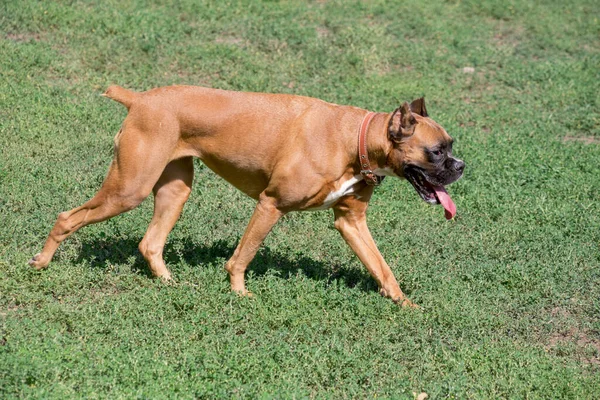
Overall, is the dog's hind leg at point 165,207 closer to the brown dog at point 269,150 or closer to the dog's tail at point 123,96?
the brown dog at point 269,150

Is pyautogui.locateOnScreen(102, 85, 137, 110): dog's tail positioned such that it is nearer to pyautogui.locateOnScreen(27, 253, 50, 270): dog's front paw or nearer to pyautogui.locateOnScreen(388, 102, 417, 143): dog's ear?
pyautogui.locateOnScreen(27, 253, 50, 270): dog's front paw

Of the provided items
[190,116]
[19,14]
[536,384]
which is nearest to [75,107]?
[19,14]

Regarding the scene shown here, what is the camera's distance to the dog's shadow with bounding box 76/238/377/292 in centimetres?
793

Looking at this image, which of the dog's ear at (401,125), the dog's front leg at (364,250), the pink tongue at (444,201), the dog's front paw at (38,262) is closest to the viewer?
the dog's ear at (401,125)

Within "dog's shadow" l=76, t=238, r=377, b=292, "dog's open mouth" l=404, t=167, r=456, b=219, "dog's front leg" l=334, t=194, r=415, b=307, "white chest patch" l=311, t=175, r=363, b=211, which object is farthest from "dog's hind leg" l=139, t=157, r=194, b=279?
"dog's open mouth" l=404, t=167, r=456, b=219

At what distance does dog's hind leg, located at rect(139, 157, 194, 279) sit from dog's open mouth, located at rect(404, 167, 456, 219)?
1.93m

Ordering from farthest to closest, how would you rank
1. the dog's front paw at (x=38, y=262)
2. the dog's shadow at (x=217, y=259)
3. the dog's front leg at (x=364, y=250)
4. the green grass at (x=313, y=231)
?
1. the dog's shadow at (x=217, y=259)
2. the dog's front leg at (x=364, y=250)
3. the dog's front paw at (x=38, y=262)
4. the green grass at (x=313, y=231)

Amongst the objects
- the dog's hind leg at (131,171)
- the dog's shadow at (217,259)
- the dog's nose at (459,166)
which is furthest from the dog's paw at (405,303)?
the dog's hind leg at (131,171)

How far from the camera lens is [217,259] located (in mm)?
7992

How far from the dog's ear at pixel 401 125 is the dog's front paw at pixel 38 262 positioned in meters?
3.11

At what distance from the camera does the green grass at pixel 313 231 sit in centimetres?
644

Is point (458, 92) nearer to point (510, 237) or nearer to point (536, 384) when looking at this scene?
point (510, 237)

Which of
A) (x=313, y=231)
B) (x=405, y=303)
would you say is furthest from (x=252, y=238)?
(x=313, y=231)

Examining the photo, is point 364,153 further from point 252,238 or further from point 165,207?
Answer: point 165,207
